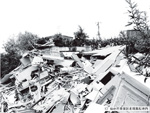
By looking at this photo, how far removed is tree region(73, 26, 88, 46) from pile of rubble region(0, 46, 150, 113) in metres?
10.4

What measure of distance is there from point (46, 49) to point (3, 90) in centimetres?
379

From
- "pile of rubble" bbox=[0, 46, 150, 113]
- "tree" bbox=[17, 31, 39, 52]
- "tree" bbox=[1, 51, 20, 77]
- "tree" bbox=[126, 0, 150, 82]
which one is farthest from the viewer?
"tree" bbox=[17, 31, 39, 52]

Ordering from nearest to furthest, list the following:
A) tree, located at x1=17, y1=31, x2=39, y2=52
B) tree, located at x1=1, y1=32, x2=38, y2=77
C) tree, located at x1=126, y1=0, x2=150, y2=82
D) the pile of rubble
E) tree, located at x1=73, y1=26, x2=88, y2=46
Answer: tree, located at x1=126, y1=0, x2=150, y2=82
the pile of rubble
tree, located at x1=1, y1=32, x2=38, y2=77
tree, located at x1=73, y1=26, x2=88, y2=46
tree, located at x1=17, y1=31, x2=39, y2=52

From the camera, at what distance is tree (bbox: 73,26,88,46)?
19859 millimetres

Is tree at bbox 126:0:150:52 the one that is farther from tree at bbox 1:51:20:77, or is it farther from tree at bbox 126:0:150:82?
tree at bbox 1:51:20:77

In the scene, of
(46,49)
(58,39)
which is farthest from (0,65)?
(46,49)

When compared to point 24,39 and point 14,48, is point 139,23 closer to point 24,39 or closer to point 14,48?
point 14,48

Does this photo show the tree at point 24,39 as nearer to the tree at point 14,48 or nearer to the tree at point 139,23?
the tree at point 14,48

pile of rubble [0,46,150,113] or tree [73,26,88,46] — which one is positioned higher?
tree [73,26,88,46]

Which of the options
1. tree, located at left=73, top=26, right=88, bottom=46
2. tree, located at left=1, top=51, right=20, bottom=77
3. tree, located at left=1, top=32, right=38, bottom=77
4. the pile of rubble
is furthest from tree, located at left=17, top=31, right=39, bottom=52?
the pile of rubble

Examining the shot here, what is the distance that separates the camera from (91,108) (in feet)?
9.53

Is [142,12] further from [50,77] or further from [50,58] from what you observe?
[50,58]

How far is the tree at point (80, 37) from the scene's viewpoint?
19859mm

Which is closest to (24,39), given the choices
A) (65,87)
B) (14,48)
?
(14,48)
